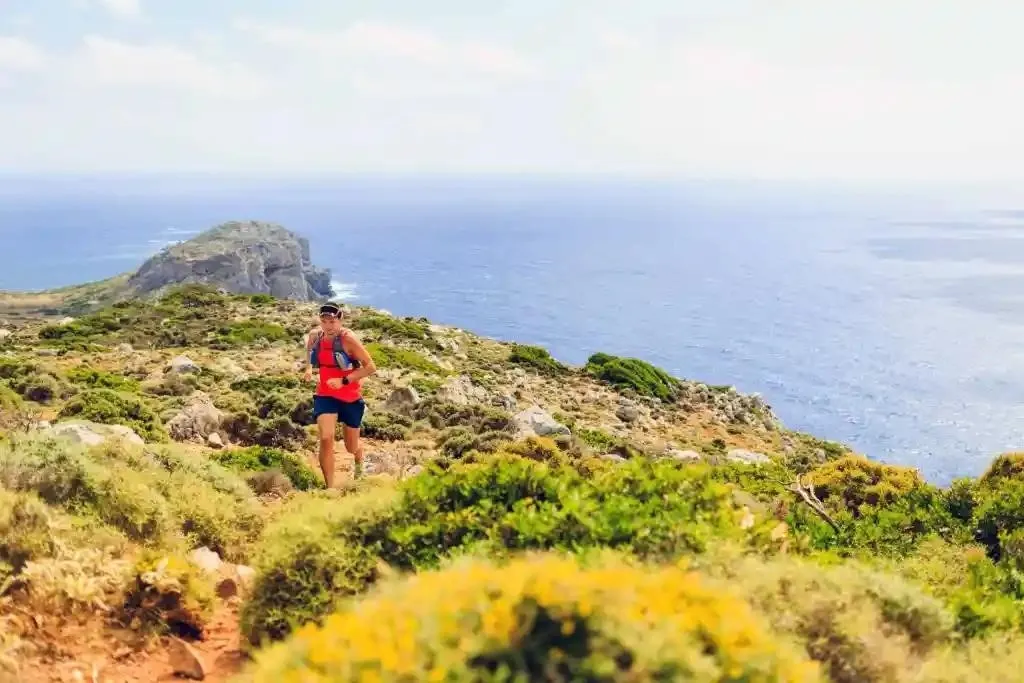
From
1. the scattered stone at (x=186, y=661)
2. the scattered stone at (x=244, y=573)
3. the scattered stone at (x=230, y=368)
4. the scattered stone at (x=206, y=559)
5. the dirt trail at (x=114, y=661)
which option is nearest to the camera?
the dirt trail at (x=114, y=661)

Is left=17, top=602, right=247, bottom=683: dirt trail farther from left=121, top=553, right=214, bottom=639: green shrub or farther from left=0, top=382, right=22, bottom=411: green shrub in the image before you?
left=0, top=382, right=22, bottom=411: green shrub

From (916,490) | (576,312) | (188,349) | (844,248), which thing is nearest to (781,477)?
(916,490)

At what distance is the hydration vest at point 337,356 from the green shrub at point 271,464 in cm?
189

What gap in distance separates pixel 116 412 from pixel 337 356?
6051mm

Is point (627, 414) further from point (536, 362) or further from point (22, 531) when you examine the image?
point (22, 531)

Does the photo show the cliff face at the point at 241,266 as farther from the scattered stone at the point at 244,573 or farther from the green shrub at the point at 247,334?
the scattered stone at the point at 244,573

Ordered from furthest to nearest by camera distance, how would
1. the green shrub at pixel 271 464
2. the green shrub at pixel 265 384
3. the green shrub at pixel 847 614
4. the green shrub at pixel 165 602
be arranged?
the green shrub at pixel 265 384 < the green shrub at pixel 271 464 < the green shrub at pixel 165 602 < the green shrub at pixel 847 614

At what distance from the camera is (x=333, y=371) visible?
30.4ft

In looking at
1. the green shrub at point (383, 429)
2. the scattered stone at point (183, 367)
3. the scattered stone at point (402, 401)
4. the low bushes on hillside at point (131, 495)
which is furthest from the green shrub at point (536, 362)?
the low bushes on hillside at point (131, 495)

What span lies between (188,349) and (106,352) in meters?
2.44

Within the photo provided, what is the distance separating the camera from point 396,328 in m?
31.4

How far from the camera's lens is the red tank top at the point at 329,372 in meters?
9.16

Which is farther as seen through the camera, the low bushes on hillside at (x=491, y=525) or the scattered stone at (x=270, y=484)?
the scattered stone at (x=270, y=484)

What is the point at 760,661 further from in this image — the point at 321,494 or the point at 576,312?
the point at 576,312
